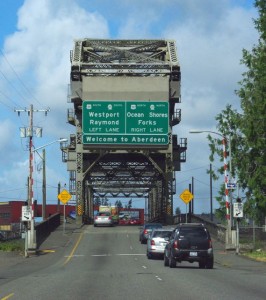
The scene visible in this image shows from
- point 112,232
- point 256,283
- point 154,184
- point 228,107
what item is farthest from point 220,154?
point 154,184

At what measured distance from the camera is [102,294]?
50.5 ft

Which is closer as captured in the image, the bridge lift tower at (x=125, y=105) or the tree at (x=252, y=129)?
the tree at (x=252, y=129)

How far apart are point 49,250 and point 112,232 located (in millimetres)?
16978

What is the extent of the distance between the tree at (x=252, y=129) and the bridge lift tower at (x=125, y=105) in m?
9.93

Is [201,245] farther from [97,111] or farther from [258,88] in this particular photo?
[97,111]

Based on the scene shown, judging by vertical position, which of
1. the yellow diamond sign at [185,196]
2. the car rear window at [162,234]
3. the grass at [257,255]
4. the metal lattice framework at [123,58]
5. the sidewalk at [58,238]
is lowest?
the sidewalk at [58,238]

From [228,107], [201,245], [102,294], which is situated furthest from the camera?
[228,107]

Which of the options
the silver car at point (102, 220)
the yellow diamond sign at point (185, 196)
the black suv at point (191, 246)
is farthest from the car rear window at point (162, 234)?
the silver car at point (102, 220)

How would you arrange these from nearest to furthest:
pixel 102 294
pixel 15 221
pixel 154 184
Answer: pixel 102 294
pixel 154 184
pixel 15 221

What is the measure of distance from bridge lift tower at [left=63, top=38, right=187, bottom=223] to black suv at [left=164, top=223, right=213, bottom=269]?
2553 centimetres

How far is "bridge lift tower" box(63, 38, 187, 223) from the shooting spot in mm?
52625

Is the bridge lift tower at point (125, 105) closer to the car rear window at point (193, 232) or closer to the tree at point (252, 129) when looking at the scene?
the tree at point (252, 129)

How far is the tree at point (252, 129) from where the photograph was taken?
39.4 m

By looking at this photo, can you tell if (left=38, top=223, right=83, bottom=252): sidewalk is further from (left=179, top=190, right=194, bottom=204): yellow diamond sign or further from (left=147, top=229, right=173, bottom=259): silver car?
(left=147, top=229, right=173, bottom=259): silver car
